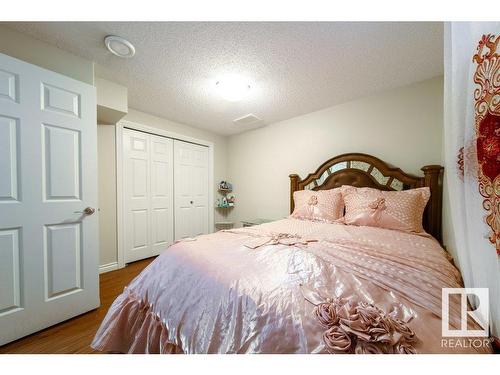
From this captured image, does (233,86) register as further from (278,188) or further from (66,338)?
(66,338)

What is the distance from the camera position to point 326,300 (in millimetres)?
670

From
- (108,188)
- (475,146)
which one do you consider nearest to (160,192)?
(108,188)

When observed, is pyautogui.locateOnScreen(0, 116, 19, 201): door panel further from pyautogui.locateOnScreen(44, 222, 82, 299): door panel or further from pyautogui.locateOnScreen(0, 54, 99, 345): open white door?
pyautogui.locateOnScreen(44, 222, 82, 299): door panel

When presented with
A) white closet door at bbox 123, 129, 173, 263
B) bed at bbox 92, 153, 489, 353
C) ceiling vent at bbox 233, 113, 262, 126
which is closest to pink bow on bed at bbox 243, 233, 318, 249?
bed at bbox 92, 153, 489, 353

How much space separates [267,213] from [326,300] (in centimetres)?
262

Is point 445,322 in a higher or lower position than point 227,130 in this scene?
lower

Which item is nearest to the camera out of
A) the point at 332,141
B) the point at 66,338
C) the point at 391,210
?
the point at 66,338

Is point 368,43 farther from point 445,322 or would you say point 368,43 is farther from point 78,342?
point 78,342

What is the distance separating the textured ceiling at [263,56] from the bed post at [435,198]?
0.95m

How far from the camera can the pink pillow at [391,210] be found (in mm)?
1647

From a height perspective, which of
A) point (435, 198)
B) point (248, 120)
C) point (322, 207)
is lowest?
point (322, 207)

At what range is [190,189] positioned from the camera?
3387 mm

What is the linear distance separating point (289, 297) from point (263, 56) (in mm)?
1728
